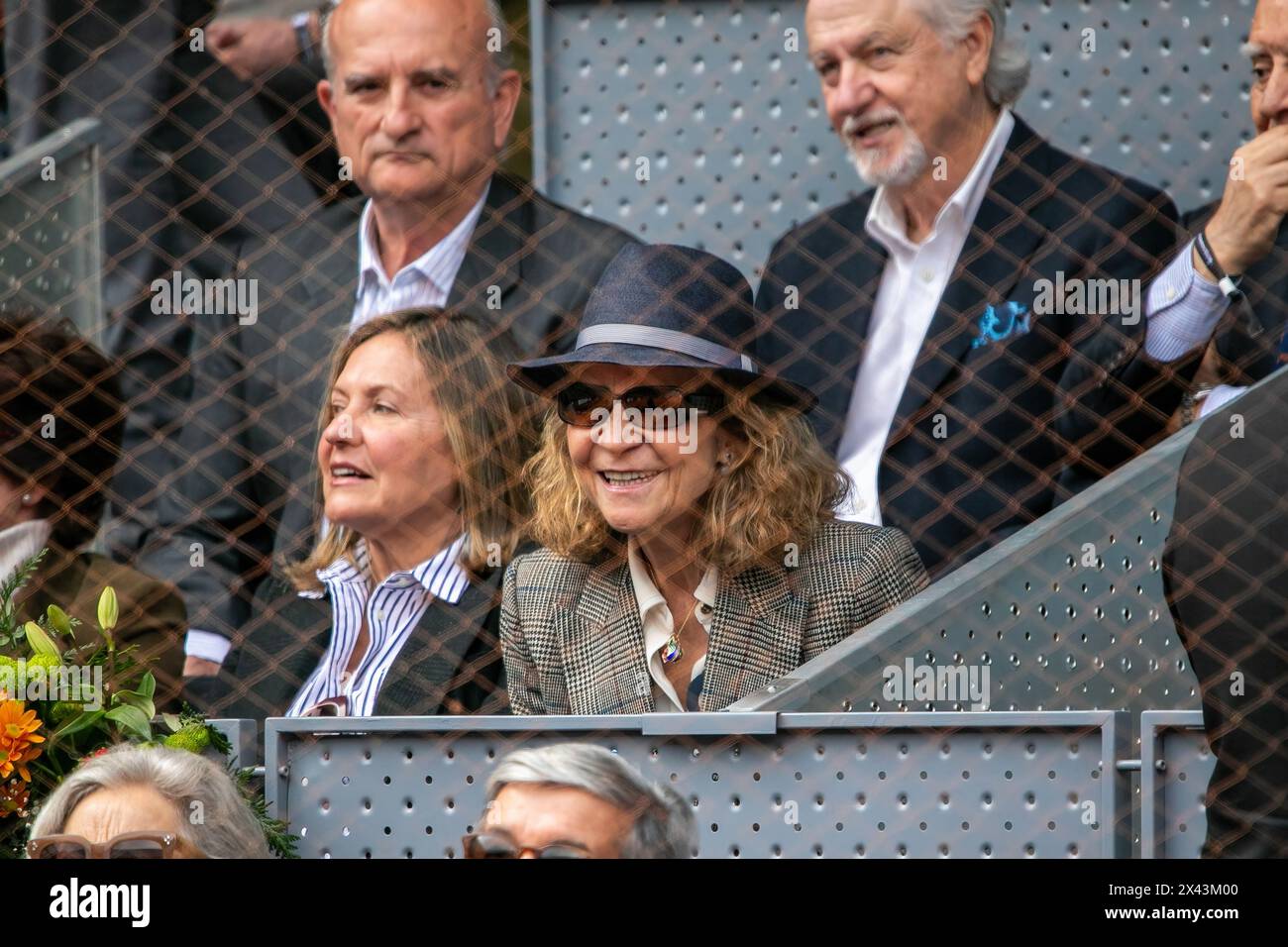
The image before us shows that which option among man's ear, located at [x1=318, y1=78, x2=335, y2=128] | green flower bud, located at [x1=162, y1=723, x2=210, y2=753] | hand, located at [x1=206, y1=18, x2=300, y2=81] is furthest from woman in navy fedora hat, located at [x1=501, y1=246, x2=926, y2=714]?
hand, located at [x1=206, y1=18, x2=300, y2=81]

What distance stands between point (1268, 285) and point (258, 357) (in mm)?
1238

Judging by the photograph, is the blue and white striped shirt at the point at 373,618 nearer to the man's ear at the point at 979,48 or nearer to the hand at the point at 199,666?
the hand at the point at 199,666

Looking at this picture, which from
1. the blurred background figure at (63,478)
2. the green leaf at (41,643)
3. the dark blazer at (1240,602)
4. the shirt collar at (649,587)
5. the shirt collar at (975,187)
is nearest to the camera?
the dark blazer at (1240,602)

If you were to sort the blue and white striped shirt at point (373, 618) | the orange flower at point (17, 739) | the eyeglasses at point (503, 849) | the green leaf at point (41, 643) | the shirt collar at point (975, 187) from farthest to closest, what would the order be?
the shirt collar at point (975, 187), the blue and white striped shirt at point (373, 618), the green leaf at point (41, 643), the orange flower at point (17, 739), the eyeglasses at point (503, 849)

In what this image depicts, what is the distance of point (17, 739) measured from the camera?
2.06m

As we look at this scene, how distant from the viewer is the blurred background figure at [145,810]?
191 cm

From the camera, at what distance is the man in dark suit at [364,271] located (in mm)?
2635

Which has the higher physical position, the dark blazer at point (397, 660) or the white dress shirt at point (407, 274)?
the white dress shirt at point (407, 274)

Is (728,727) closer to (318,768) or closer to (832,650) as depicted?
(832,650)

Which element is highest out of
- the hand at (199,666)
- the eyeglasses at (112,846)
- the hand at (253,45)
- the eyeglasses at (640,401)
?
the hand at (253,45)

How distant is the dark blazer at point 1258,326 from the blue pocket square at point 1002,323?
0.72 feet

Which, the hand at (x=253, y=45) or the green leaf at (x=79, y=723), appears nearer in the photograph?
the green leaf at (x=79, y=723)

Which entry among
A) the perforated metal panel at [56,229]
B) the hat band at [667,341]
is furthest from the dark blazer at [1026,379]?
the perforated metal panel at [56,229]

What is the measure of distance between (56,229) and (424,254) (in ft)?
1.99
